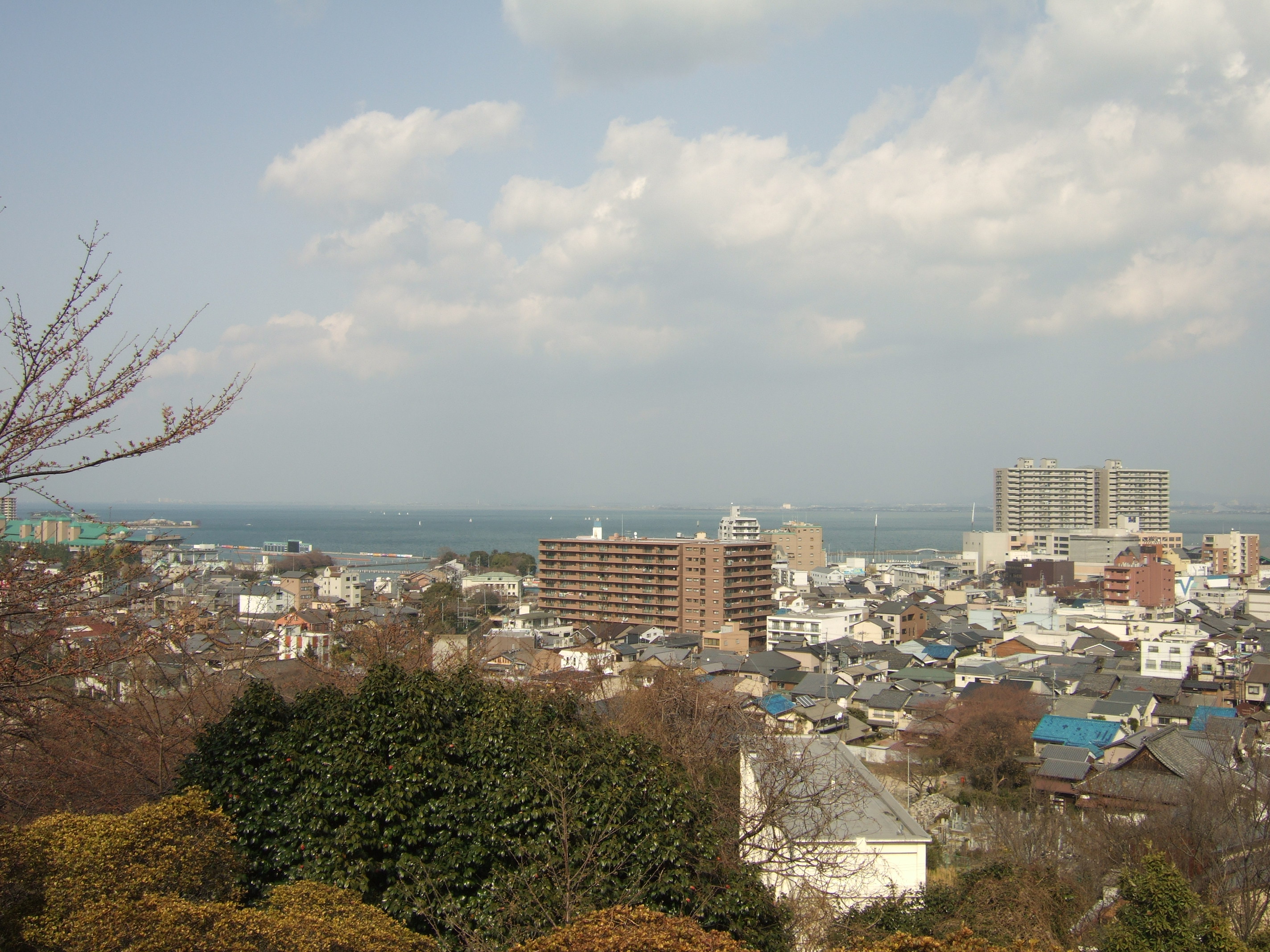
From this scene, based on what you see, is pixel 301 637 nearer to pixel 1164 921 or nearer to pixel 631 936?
pixel 631 936

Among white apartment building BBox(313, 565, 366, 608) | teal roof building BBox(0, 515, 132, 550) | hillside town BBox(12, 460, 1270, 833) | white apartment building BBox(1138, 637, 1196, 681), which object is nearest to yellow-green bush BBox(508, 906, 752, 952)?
hillside town BBox(12, 460, 1270, 833)

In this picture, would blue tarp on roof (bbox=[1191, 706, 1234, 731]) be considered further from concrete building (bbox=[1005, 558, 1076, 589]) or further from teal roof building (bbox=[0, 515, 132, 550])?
concrete building (bbox=[1005, 558, 1076, 589])

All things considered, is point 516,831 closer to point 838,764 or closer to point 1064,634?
point 838,764

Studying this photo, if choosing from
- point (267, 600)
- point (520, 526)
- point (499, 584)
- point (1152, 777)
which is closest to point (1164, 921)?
point (1152, 777)

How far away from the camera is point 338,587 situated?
27.1 m

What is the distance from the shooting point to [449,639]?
12828mm

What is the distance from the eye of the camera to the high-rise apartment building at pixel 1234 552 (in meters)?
38.6

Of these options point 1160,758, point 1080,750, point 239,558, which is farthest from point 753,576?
point 239,558

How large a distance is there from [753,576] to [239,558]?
3423cm

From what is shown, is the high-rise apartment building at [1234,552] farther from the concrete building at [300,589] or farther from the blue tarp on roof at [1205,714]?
the concrete building at [300,589]

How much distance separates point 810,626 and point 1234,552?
28.8 m

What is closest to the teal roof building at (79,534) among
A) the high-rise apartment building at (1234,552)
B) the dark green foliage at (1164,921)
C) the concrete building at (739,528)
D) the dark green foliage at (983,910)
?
the dark green foliage at (983,910)

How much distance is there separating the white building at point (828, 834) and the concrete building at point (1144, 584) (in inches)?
949

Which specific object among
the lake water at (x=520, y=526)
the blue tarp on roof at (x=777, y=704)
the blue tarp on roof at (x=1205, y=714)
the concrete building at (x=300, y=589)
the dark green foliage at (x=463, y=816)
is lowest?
the lake water at (x=520, y=526)
